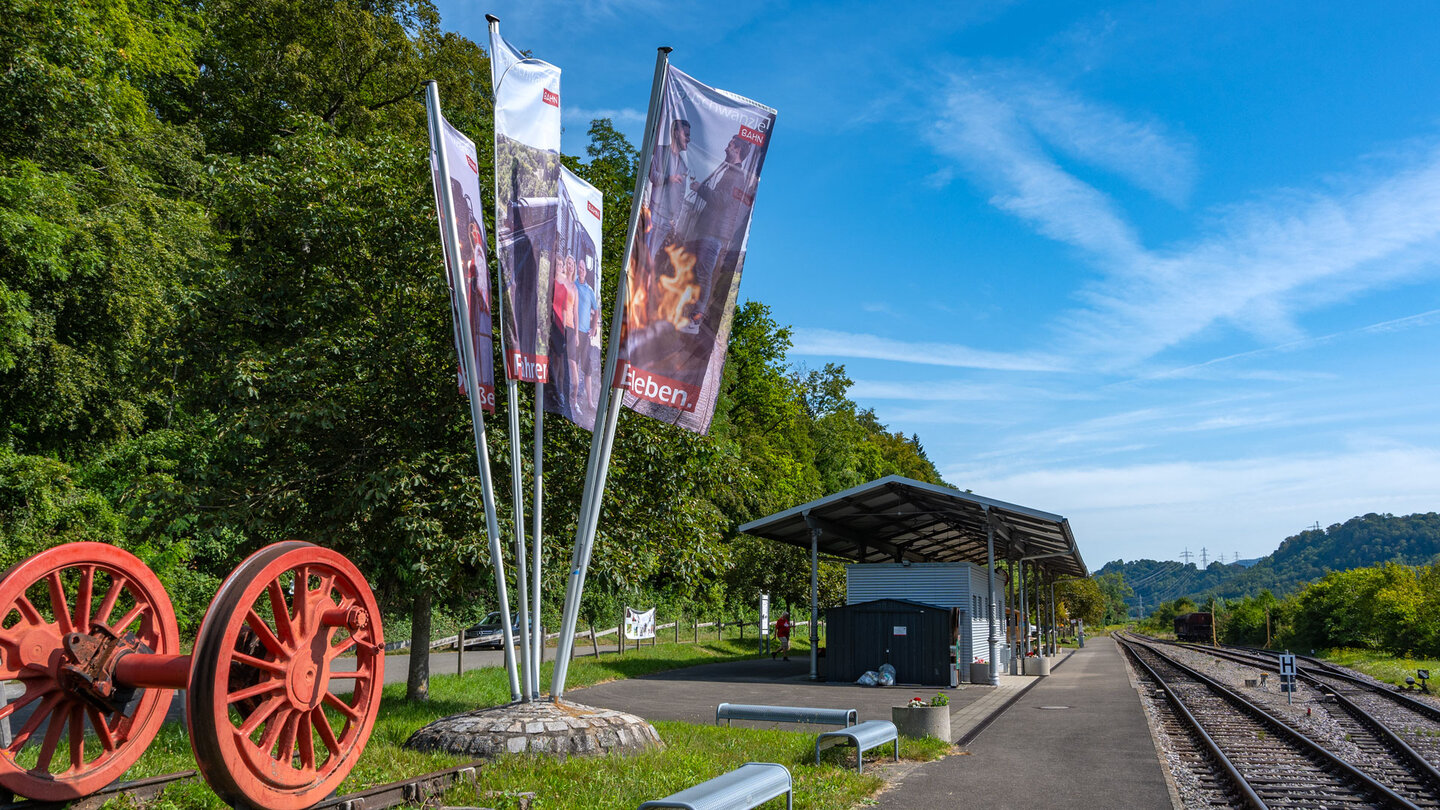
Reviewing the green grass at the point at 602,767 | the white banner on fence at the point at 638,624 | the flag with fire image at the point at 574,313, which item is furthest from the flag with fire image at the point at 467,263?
the white banner on fence at the point at 638,624

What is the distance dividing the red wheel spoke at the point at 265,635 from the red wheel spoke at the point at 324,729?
47 centimetres

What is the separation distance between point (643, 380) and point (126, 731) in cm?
501

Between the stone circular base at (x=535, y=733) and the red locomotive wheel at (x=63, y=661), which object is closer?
the red locomotive wheel at (x=63, y=661)

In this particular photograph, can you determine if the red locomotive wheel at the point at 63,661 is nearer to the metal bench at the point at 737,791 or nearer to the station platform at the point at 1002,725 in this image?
the metal bench at the point at 737,791

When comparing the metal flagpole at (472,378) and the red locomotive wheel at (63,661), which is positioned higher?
the metal flagpole at (472,378)

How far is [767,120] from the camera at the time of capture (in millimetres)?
9805

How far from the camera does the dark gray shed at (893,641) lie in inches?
914

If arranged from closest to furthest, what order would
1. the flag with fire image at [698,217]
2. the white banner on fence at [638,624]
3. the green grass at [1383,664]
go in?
the flag with fire image at [698,217] < the green grass at [1383,664] < the white banner on fence at [638,624]

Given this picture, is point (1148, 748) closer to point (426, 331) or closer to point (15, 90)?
point (426, 331)

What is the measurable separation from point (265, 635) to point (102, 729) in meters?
1.58

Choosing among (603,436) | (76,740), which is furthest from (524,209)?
(76,740)

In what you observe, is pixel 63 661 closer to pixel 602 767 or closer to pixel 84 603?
pixel 84 603

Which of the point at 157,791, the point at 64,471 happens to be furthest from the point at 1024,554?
the point at 157,791

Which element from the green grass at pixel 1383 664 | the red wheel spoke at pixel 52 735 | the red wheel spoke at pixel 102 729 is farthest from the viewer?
the green grass at pixel 1383 664
